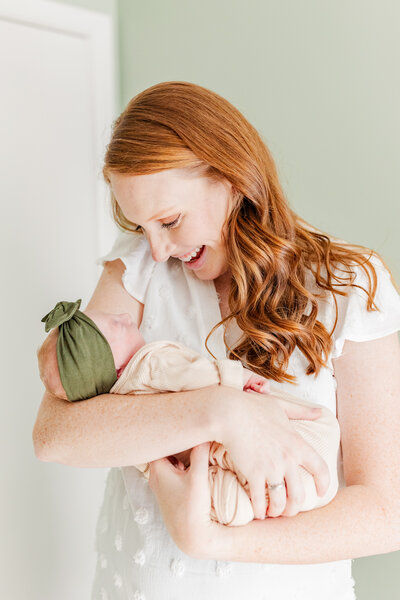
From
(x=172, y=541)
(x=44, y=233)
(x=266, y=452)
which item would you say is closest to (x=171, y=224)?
(x=266, y=452)

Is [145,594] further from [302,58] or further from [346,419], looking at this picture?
[302,58]

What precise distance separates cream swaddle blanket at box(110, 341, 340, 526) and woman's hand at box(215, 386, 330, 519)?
0.09 feet

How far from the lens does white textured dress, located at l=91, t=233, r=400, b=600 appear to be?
136cm

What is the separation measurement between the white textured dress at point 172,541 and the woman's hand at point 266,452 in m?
0.24

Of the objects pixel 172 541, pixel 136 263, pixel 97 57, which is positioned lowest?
pixel 172 541

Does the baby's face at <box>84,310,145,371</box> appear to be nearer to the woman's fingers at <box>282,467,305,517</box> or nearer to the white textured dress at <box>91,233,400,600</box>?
the white textured dress at <box>91,233,400,600</box>

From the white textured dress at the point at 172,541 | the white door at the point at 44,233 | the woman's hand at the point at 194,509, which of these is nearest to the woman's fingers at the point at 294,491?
the woman's hand at the point at 194,509

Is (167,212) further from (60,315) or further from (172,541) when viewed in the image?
(172,541)

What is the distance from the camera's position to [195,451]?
1196 millimetres

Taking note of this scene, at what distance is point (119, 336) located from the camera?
4.46ft

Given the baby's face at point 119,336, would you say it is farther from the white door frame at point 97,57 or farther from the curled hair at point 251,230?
the white door frame at point 97,57

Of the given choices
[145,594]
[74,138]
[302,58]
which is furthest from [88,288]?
[145,594]

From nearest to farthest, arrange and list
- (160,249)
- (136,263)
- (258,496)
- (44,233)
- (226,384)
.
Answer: (258,496)
(226,384)
(160,249)
(136,263)
(44,233)

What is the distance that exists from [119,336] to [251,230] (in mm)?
391
